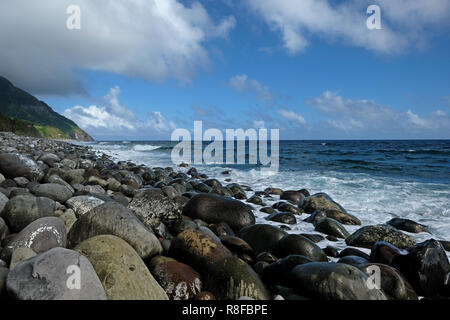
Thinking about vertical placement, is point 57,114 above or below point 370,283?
above

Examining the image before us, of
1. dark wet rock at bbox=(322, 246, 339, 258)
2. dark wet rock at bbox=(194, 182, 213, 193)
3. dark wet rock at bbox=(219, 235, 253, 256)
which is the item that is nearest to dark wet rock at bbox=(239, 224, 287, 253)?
dark wet rock at bbox=(219, 235, 253, 256)

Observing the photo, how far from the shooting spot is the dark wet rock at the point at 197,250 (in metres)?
3.08

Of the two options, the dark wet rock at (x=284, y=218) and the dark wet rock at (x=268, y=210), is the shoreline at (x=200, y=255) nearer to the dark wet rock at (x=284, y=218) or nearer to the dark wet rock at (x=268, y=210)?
the dark wet rock at (x=284, y=218)

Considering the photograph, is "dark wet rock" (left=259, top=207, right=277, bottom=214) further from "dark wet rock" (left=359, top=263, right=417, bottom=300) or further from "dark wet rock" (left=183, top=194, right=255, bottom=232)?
"dark wet rock" (left=359, top=263, right=417, bottom=300)

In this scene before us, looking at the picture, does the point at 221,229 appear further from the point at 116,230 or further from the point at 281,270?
the point at 116,230

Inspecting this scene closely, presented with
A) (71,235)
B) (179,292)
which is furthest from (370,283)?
(71,235)

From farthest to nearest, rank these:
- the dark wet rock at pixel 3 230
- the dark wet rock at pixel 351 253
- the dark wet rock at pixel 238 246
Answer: the dark wet rock at pixel 351 253 < the dark wet rock at pixel 238 246 < the dark wet rock at pixel 3 230

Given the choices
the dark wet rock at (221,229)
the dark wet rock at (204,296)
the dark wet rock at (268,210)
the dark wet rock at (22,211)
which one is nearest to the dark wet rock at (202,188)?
the dark wet rock at (268,210)

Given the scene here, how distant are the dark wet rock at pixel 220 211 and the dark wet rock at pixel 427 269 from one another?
9.29ft

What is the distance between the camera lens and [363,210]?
25.4ft

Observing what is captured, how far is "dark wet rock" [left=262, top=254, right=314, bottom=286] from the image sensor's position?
3.10 m

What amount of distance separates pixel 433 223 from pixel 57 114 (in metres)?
173
